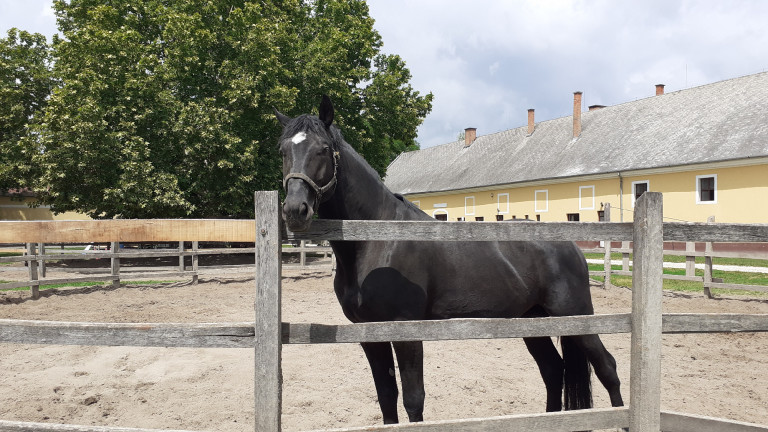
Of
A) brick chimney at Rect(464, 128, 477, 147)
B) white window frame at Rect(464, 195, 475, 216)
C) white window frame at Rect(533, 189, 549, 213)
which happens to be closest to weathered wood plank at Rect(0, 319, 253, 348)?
white window frame at Rect(533, 189, 549, 213)

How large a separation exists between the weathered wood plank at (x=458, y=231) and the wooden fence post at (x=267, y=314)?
156 mm

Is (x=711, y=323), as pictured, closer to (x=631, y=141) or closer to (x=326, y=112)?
(x=326, y=112)

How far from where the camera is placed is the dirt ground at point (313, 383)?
4219mm

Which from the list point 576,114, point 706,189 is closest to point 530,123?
point 576,114

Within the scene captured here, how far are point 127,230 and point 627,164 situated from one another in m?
26.2

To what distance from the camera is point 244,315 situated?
875 cm

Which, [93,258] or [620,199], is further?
[620,199]

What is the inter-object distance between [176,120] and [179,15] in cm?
391

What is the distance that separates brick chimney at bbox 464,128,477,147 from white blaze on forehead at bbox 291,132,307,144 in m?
41.6

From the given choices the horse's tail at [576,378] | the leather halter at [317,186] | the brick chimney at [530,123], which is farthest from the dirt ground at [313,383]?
the brick chimney at [530,123]

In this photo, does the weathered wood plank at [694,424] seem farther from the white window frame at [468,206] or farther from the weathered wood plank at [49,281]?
the white window frame at [468,206]

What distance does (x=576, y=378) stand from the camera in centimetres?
368

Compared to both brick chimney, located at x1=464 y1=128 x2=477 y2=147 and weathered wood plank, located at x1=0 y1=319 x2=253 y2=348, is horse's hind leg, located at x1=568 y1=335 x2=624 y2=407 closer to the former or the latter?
weathered wood plank, located at x1=0 y1=319 x2=253 y2=348

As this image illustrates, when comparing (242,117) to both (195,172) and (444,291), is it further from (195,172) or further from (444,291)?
(444,291)
